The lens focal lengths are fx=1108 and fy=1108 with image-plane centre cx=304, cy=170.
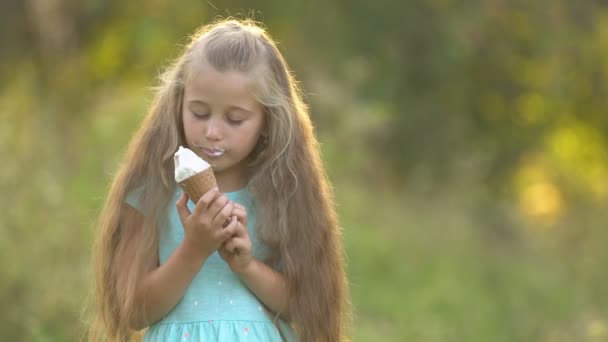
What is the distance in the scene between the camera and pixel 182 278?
3016mm

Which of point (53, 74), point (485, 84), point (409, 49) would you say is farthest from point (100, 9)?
point (485, 84)

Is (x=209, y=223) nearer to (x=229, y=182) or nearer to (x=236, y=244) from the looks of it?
(x=236, y=244)

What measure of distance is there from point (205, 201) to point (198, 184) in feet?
0.18

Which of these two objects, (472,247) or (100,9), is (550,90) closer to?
(472,247)

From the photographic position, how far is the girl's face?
3020mm

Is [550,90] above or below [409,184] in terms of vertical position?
above

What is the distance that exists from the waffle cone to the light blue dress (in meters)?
0.26

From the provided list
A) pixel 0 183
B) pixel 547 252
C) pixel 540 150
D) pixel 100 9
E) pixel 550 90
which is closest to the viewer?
pixel 0 183

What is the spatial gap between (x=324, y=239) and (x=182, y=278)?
462 mm

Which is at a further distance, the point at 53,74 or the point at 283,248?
the point at 53,74

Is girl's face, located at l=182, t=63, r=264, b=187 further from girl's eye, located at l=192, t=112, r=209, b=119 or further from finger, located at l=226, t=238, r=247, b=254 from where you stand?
finger, located at l=226, t=238, r=247, b=254

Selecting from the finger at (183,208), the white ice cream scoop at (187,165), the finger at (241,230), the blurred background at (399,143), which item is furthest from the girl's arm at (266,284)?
the blurred background at (399,143)

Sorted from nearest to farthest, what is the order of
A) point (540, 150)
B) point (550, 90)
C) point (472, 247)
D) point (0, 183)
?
point (0, 183) → point (472, 247) → point (550, 90) → point (540, 150)

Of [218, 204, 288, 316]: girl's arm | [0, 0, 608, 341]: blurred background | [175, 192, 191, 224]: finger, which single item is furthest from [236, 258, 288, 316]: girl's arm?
[0, 0, 608, 341]: blurred background
